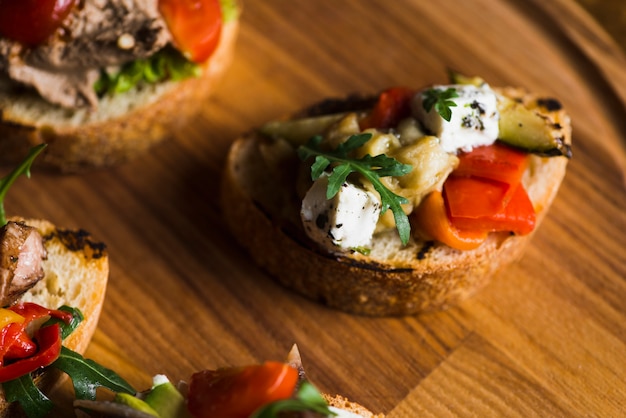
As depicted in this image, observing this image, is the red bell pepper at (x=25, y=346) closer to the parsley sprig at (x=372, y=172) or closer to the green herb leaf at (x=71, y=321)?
the green herb leaf at (x=71, y=321)

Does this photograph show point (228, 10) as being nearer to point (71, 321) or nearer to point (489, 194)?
point (489, 194)

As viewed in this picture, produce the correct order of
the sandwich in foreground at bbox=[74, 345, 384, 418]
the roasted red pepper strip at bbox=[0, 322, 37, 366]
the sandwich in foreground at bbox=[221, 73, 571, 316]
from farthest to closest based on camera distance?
Answer: the sandwich in foreground at bbox=[221, 73, 571, 316], the roasted red pepper strip at bbox=[0, 322, 37, 366], the sandwich in foreground at bbox=[74, 345, 384, 418]

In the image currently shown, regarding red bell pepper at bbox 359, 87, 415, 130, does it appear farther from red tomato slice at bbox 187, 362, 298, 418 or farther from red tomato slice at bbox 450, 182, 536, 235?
red tomato slice at bbox 187, 362, 298, 418

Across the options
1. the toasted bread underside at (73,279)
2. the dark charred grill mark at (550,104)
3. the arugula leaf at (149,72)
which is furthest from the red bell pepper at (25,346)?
the dark charred grill mark at (550,104)

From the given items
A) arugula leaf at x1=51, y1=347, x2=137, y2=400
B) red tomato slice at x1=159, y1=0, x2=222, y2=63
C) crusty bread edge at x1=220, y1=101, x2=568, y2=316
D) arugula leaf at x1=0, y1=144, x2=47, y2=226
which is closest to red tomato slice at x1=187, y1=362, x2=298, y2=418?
arugula leaf at x1=51, y1=347, x2=137, y2=400

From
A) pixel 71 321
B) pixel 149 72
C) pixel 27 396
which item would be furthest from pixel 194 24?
pixel 27 396

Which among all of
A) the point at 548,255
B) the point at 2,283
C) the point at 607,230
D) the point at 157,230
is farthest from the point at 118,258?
the point at 607,230
